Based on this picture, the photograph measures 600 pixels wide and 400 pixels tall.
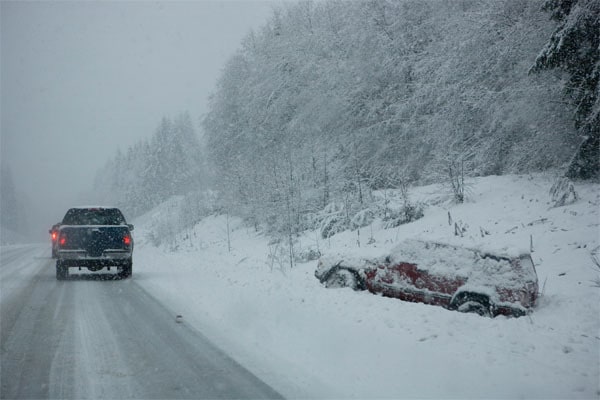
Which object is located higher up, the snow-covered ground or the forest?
the forest

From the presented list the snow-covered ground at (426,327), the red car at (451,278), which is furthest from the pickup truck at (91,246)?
the red car at (451,278)

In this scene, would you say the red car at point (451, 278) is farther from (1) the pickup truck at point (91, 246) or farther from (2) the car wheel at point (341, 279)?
(1) the pickup truck at point (91, 246)

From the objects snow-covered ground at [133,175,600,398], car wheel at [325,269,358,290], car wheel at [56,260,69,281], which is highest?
car wheel at [56,260,69,281]

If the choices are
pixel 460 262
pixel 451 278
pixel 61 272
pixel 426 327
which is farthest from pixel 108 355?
pixel 61 272

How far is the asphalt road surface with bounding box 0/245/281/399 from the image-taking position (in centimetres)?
454

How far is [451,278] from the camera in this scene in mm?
7316

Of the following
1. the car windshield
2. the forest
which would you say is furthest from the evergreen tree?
the car windshield

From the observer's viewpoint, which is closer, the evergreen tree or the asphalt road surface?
the asphalt road surface

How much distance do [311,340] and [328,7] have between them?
25.2 m

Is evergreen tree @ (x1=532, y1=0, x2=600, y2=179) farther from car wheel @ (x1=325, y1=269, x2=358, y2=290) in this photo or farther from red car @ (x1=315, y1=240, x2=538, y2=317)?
car wheel @ (x1=325, y1=269, x2=358, y2=290)

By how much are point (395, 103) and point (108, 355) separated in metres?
18.4

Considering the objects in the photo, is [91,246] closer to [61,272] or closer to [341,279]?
[61,272]

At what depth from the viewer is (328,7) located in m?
27.0

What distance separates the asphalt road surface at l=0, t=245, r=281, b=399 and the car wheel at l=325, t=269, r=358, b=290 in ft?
11.2
